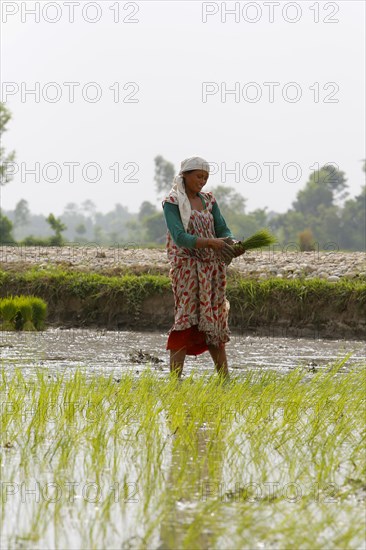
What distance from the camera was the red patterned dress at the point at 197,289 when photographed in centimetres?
710

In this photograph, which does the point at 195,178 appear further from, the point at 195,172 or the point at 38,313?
the point at 38,313

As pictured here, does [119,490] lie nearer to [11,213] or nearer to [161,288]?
[161,288]

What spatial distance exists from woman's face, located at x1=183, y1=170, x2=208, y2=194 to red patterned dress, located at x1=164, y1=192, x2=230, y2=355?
16 cm

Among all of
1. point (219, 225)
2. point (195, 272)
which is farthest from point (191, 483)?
point (219, 225)

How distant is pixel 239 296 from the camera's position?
12.9 metres

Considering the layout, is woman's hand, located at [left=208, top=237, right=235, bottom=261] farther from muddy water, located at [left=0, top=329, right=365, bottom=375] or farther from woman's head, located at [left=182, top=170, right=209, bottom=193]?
muddy water, located at [left=0, top=329, right=365, bottom=375]

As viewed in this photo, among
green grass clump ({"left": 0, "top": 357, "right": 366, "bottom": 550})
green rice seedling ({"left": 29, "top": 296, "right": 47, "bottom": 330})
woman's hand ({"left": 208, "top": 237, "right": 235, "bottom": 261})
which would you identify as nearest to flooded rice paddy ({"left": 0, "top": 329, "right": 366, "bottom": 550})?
green grass clump ({"left": 0, "top": 357, "right": 366, "bottom": 550})

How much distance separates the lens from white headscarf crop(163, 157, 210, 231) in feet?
23.0

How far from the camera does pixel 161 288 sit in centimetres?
1311

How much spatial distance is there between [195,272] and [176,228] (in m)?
0.37

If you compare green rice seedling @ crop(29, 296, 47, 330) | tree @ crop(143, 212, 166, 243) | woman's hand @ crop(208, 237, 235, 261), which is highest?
tree @ crop(143, 212, 166, 243)

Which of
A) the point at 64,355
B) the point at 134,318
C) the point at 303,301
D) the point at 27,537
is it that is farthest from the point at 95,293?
the point at 27,537

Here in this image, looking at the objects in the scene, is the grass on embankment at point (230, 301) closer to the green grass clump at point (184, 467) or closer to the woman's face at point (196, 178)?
the woman's face at point (196, 178)

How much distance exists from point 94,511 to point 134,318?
9.73 m
